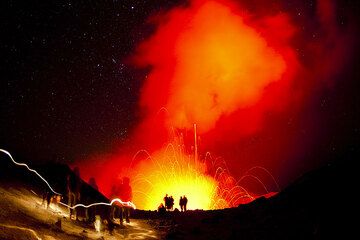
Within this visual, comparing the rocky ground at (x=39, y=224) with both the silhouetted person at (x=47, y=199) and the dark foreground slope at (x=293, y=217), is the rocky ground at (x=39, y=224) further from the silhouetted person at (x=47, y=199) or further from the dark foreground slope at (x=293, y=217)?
the dark foreground slope at (x=293, y=217)

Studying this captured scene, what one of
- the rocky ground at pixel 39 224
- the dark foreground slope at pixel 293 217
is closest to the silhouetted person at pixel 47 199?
the rocky ground at pixel 39 224

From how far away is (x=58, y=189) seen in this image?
2331 centimetres

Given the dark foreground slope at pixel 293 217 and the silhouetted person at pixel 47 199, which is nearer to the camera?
the dark foreground slope at pixel 293 217

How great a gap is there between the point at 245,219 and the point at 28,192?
12.3m

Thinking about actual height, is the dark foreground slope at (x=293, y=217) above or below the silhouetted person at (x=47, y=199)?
below

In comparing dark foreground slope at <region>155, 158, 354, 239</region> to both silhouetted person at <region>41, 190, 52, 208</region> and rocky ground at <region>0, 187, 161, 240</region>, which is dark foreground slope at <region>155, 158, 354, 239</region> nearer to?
rocky ground at <region>0, 187, 161, 240</region>

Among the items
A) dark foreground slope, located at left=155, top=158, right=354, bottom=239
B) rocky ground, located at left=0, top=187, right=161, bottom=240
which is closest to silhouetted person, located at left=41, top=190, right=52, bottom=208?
rocky ground, located at left=0, top=187, right=161, bottom=240

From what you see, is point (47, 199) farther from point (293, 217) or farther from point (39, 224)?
point (293, 217)

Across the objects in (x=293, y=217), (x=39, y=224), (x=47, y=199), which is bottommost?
(x=39, y=224)

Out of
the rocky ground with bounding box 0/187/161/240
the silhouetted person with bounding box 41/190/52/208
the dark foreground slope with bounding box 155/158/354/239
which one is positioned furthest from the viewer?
the silhouetted person with bounding box 41/190/52/208

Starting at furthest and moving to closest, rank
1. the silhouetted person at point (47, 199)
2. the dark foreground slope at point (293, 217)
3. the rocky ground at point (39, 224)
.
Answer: the silhouetted person at point (47, 199) → the dark foreground slope at point (293, 217) → the rocky ground at point (39, 224)

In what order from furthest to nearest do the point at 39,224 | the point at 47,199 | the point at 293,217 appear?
the point at 293,217
the point at 47,199
the point at 39,224

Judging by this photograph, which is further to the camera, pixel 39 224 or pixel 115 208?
pixel 115 208

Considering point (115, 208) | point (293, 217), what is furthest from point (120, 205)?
point (293, 217)
